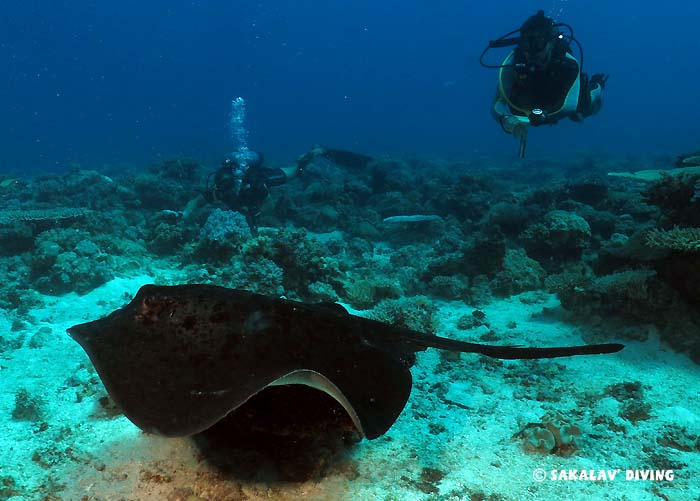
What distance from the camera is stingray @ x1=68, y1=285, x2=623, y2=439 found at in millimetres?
1920

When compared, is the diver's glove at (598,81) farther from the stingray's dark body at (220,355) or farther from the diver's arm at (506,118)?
the stingray's dark body at (220,355)

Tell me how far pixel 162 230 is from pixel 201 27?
133649 mm

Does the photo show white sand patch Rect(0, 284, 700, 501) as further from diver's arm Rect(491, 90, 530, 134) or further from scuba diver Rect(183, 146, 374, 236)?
scuba diver Rect(183, 146, 374, 236)

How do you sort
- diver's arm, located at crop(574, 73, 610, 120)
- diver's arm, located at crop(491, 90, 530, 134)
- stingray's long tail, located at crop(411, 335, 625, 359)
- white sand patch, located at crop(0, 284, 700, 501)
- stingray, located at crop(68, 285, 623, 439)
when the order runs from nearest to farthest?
stingray, located at crop(68, 285, 623, 439) → white sand patch, located at crop(0, 284, 700, 501) → stingray's long tail, located at crop(411, 335, 625, 359) → diver's arm, located at crop(491, 90, 530, 134) → diver's arm, located at crop(574, 73, 610, 120)

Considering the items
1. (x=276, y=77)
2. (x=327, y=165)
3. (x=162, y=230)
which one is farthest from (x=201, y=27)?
(x=162, y=230)

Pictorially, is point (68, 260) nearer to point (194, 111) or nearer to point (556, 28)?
point (556, 28)

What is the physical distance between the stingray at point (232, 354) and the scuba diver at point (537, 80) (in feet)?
21.4

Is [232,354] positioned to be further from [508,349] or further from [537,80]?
[537,80]

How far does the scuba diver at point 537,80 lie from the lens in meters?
8.05

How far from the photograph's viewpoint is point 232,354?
223 cm

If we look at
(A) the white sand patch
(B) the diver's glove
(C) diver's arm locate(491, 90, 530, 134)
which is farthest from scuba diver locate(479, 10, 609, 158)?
(A) the white sand patch

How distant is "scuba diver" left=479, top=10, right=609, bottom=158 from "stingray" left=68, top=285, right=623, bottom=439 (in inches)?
256

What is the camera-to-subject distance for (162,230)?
815 cm

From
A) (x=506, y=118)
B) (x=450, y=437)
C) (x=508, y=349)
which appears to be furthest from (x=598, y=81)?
(x=450, y=437)
